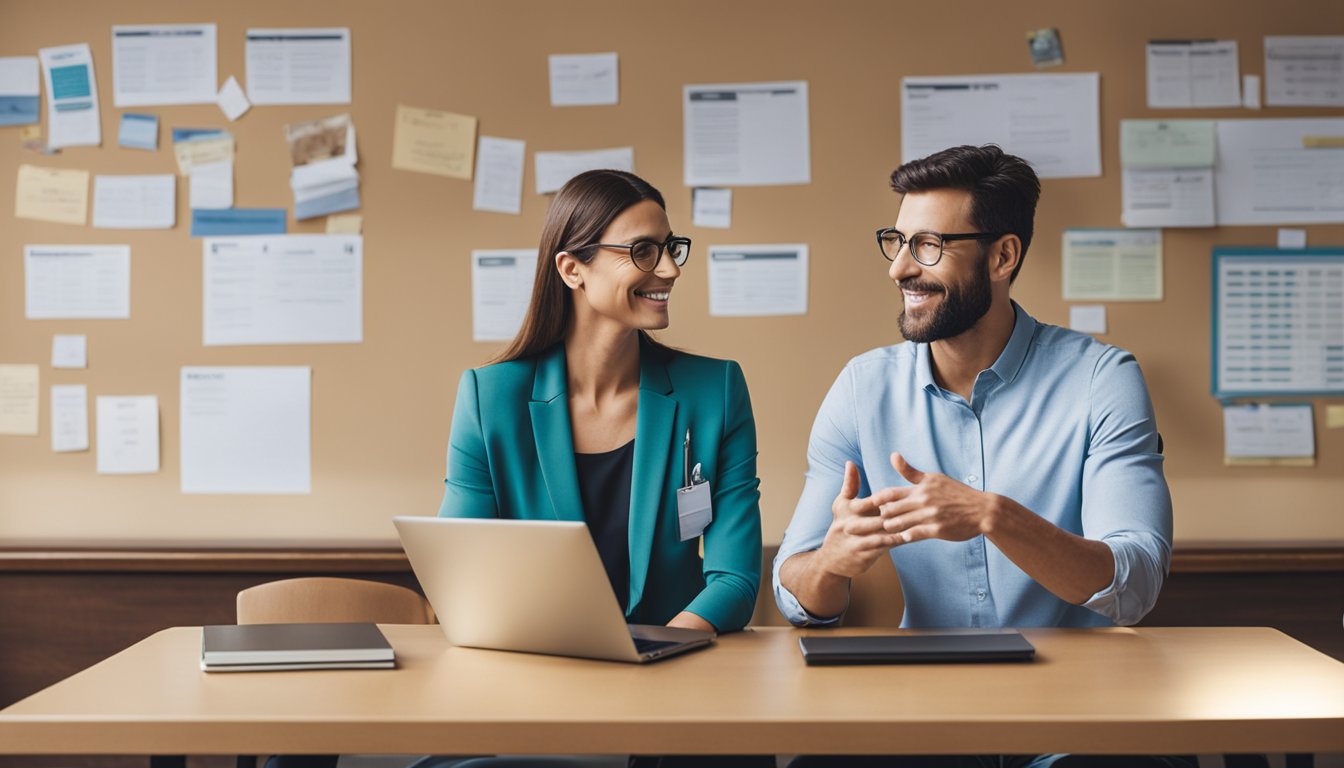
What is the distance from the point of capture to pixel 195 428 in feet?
10.4

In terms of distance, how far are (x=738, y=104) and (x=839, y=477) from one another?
4.71 feet

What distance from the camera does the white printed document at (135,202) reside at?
3182mm

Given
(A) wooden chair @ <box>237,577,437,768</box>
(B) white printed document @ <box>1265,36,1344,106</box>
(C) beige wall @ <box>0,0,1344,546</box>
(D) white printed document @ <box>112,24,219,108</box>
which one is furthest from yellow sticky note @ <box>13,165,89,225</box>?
(B) white printed document @ <box>1265,36,1344,106</box>

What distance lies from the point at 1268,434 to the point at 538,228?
205 centimetres

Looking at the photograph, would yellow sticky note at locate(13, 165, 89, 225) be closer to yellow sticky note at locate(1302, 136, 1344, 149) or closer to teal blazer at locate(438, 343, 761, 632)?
teal blazer at locate(438, 343, 761, 632)

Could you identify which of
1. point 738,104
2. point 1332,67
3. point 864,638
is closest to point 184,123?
point 738,104

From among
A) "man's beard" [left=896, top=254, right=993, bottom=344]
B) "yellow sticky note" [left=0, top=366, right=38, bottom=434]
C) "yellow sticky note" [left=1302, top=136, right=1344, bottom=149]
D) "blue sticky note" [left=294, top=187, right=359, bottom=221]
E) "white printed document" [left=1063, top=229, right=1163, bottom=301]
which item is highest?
"yellow sticky note" [left=1302, top=136, right=1344, bottom=149]

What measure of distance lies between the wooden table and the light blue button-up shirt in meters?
0.39

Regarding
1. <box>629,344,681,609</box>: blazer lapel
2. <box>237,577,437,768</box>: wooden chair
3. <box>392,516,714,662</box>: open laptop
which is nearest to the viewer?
<box>392,516,714,662</box>: open laptop

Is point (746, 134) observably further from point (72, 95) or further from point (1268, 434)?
point (72, 95)

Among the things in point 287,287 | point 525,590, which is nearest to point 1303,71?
point 525,590

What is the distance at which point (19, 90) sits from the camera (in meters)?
3.20

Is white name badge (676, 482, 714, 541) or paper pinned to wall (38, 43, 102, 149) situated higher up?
paper pinned to wall (38, 43, 102, 149)

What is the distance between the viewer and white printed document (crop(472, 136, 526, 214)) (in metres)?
3.14
